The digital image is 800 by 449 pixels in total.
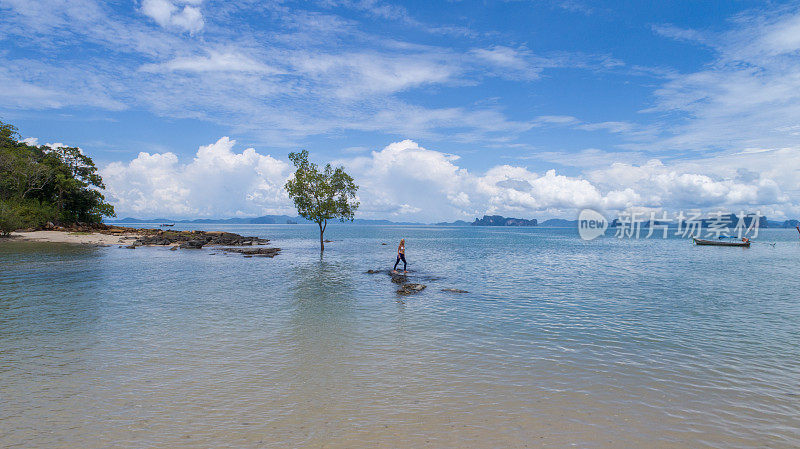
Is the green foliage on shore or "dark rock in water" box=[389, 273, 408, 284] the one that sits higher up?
the green foliage on shore

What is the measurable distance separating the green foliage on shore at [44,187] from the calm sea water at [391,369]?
62449mm

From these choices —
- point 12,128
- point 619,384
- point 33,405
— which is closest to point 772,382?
point 619,384

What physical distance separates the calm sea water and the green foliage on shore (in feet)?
205

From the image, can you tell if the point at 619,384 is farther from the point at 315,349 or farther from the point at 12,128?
the point at 12,128

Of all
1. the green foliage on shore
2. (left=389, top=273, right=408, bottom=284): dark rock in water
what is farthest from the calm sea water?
the green foliage on shore

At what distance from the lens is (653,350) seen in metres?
13.8

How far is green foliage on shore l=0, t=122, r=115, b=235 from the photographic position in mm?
65312

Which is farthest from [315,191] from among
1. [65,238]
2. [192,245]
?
[65,238]

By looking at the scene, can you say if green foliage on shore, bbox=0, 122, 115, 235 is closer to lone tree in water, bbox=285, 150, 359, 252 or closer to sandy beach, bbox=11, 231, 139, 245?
sandy beach, bbox=11, 231, 139, 245

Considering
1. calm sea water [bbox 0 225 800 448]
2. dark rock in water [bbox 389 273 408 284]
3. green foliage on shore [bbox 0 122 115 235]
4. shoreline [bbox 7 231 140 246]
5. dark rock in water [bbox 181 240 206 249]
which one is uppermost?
green foliage on shore [bbox 0 122 115 235]

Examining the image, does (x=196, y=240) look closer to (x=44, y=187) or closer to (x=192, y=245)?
(x=192, y=245)

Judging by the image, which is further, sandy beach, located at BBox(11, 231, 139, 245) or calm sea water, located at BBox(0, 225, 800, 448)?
sandy beach, located at BBox(11, 231, 139, 245)

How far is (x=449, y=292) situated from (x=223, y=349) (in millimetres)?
16555

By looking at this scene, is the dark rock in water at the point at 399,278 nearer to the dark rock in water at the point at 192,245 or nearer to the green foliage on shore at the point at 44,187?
the dark rock in water at the point at 192,245
